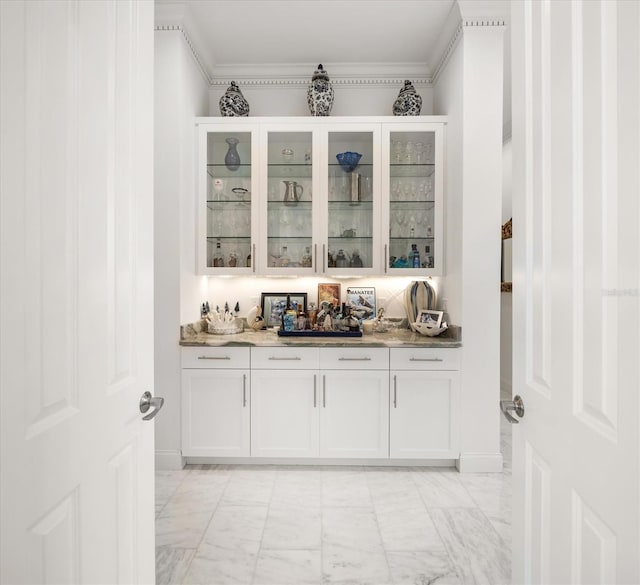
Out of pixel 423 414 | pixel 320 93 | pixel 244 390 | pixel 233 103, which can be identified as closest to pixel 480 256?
pixel 423 414

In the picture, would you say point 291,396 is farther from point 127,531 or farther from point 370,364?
point 127,531

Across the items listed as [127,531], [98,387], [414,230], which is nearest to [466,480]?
[414,230]

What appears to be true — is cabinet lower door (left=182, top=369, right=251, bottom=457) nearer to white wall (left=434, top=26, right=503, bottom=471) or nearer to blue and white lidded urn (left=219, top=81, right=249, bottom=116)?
white wall (left=434, top=26, right=503, bottom=471)

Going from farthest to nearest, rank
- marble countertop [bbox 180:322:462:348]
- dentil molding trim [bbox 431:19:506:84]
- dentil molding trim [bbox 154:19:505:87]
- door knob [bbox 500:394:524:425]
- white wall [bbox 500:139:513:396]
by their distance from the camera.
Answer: white wall [bbox 500:139:513:396], dentil molding trim [bbox 154:19:505:87], marble countertop [bbox 180:322:462:348], dentil molding trim [bbox 431:19:506:84], door knob [bbox 500:394:524:425]

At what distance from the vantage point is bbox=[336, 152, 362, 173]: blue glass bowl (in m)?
3.36

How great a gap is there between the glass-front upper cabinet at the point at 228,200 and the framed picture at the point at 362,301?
871 mm

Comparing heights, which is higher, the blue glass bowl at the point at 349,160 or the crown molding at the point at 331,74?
the crown molding at the point at 331,74

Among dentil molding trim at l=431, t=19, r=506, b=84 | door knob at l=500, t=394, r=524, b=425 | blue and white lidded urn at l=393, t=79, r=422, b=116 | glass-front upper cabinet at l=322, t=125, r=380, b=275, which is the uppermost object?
dentil molding trim at l=431, t=19, r=506, b=84

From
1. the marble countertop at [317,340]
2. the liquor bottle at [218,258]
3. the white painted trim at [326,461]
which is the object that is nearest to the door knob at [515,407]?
the marble countertop at [317,340]

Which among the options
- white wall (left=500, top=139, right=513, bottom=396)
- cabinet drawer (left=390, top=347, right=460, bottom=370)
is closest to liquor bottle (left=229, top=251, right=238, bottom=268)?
cabinet drawer (left=390, top=347, right=460, bottom=370)

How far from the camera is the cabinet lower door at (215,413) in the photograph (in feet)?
9.89

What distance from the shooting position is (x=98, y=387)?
102 centimetres

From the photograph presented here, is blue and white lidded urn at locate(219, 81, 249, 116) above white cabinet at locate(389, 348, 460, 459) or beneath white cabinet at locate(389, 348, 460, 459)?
above

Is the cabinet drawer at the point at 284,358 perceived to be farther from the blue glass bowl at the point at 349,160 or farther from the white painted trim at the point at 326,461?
the blue glass bowl at the point at 349,160
